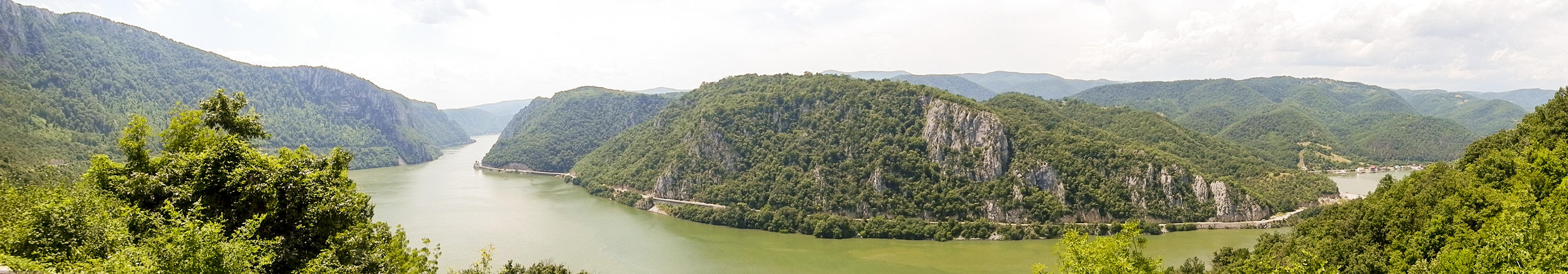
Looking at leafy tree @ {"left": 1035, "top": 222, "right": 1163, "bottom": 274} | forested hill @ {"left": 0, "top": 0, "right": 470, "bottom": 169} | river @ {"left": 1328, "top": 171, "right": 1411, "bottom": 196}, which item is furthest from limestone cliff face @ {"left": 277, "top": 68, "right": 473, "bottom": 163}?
leafy tree @ {"left": 1035, "top": 222, "right": 1163, "bottom": 274}

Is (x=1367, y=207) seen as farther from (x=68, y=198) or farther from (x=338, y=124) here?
(x=338, y=124)

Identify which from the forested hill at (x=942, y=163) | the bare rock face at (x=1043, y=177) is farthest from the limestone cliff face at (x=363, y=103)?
the bare rock face at (x=1043, y=177)

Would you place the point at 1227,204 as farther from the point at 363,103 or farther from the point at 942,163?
the point at 363,103

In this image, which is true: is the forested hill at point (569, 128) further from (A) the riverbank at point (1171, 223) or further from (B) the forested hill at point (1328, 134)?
(B) the forested hill at point (1328, 134)

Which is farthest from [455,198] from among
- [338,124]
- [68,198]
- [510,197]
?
[338,124]

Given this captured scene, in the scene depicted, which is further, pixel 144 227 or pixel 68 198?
pixel 68 198

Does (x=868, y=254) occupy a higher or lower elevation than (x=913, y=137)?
lower
